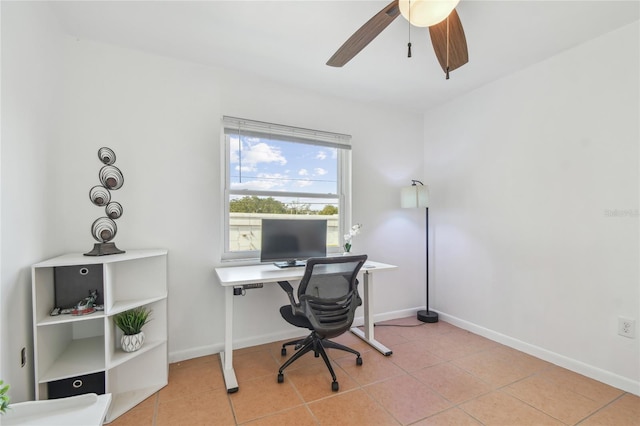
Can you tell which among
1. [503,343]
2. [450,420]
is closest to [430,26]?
[450,420]

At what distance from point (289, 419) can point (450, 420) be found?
98cm

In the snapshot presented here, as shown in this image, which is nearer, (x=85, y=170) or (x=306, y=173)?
(x=85, y=170)

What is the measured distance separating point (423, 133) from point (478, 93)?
31.6 inches

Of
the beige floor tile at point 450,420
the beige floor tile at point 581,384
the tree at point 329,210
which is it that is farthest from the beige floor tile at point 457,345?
the tree at point 329,210

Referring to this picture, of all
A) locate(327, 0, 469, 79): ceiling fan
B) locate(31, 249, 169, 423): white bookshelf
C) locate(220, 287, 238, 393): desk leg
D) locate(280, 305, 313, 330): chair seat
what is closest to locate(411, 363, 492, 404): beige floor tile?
locate(280, 305, 313, 330): chair seat

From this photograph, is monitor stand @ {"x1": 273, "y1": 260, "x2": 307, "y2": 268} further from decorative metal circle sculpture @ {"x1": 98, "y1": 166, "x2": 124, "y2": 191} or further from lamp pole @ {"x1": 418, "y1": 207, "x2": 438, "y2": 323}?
lamp pole @ {"x1": 418, "y1": 207, "x2": 438, "y2": 323}

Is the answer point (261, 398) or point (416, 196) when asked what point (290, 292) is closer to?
point (261, 398)

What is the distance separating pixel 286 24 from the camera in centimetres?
201

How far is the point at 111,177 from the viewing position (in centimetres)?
210

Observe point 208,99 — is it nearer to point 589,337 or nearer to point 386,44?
point 386,44

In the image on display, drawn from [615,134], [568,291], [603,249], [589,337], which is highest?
[615,134]

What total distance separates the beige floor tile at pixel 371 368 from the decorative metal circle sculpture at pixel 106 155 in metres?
2.44

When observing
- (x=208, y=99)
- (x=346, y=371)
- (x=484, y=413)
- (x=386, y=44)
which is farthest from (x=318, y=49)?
(x=484, y=413)

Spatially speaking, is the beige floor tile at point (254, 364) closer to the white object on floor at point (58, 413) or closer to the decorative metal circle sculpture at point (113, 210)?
the white object on floor at point (58, 413)
